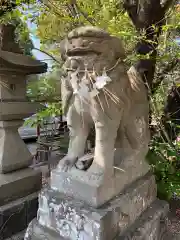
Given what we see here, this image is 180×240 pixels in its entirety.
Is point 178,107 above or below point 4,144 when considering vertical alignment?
above

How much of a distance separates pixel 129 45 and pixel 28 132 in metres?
4.91

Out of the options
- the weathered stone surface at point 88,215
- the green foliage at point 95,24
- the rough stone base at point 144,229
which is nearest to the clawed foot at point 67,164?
the weathered stone surface at point 88,215

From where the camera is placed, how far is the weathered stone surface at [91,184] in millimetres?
954

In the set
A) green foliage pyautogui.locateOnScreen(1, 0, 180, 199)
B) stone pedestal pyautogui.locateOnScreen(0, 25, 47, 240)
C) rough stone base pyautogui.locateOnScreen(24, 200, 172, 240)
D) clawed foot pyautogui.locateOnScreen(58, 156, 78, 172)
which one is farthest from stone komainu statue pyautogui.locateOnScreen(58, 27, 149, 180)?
green foliage pyautogui.locateOnScreen(1, 0, 180, 199)

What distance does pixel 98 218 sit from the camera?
903 mm

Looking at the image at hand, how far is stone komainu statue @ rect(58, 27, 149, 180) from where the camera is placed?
2.99 ft

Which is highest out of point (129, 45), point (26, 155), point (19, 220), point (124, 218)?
point (129, 45)

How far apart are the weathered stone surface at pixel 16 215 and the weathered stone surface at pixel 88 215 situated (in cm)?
35

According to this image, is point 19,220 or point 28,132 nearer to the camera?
point 19,220

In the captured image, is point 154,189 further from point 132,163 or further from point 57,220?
point 57,220

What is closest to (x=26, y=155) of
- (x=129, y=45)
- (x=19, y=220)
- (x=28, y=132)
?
(x=19, y=220)

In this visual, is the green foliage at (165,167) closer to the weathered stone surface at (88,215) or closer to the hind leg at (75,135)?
the weathered stone surface at (88,215)

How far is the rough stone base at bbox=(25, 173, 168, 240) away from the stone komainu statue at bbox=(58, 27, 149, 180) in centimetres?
16

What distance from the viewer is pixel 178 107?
7.07ft
